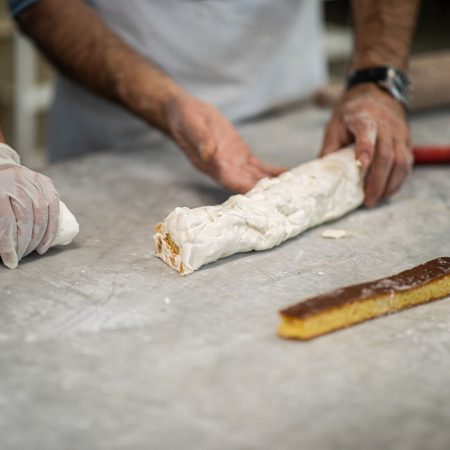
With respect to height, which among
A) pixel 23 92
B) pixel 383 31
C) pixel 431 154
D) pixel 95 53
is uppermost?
pixel 383 31

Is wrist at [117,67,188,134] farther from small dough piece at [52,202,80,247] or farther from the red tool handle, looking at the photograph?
the red tool handle

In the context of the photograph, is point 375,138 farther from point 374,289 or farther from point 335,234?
point 374,289

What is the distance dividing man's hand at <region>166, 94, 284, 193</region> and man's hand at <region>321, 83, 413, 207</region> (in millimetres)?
217

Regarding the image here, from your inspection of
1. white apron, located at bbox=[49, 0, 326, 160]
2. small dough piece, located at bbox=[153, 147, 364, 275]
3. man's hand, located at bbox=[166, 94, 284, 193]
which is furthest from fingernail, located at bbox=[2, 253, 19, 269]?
white apron, located at bbox=[49, 0, 326, 160]

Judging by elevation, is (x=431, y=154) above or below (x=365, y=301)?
below

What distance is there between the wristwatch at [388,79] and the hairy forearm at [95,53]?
0.55 meters

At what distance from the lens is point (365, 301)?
4.76ft

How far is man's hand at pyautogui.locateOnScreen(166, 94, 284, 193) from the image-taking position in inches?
78.7

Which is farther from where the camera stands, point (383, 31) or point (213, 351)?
point (383, 31)

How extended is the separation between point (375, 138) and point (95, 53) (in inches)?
35.4

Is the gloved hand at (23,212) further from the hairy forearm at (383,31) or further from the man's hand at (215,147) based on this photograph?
the hairy forearm at (383,31)

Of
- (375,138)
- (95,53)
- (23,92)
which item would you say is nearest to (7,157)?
(95,53)

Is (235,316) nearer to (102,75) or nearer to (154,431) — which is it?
(154,431)

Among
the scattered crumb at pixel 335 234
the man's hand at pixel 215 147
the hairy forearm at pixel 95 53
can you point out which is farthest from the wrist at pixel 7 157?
the scattered crumb at pixel 335 234
